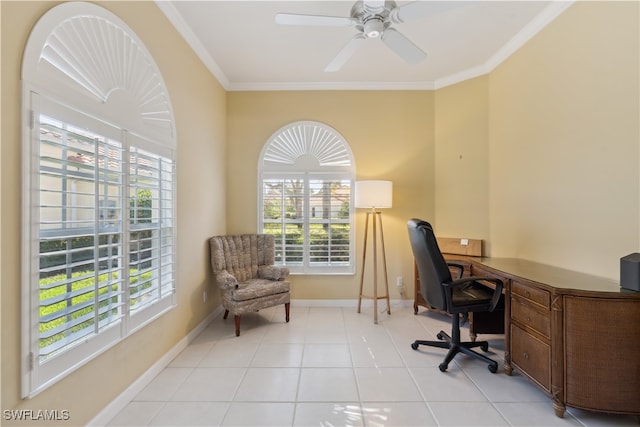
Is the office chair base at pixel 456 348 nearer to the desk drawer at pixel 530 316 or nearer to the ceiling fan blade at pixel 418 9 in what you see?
the desk drawer at pixel 530 316

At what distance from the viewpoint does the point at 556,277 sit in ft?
6.59

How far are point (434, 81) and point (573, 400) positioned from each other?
349 cm

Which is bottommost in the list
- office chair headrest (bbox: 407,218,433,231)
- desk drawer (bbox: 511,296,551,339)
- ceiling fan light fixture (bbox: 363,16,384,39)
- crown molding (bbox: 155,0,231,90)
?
desk drawer (bbox: 511,296,551,339)

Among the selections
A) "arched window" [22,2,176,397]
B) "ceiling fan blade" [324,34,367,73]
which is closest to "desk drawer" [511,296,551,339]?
"ceiling fan blade" [324,34,367,73]

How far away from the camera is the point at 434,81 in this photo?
371 cm

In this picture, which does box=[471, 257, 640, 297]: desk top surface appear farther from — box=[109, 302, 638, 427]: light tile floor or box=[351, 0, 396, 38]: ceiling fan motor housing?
box=[351, 0, 396, 38]: ceiling fan motor housing

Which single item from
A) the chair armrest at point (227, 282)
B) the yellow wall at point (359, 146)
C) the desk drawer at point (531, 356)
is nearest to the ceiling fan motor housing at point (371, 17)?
the yellow wall at point (359, 146)

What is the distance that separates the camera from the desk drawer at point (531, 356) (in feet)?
5.94

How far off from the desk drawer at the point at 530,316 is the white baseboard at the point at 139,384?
277 centimetres

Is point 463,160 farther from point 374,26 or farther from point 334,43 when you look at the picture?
point 374,26

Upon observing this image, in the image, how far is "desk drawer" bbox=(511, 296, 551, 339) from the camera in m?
1.82

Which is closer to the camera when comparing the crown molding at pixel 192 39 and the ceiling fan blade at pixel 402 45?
the ceiling fan blade at pixel 402 45

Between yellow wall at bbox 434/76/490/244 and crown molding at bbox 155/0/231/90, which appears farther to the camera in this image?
yellow wall at bbox 434/76/490/244

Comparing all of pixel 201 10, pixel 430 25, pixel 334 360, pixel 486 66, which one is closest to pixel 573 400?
pixel 334 360
